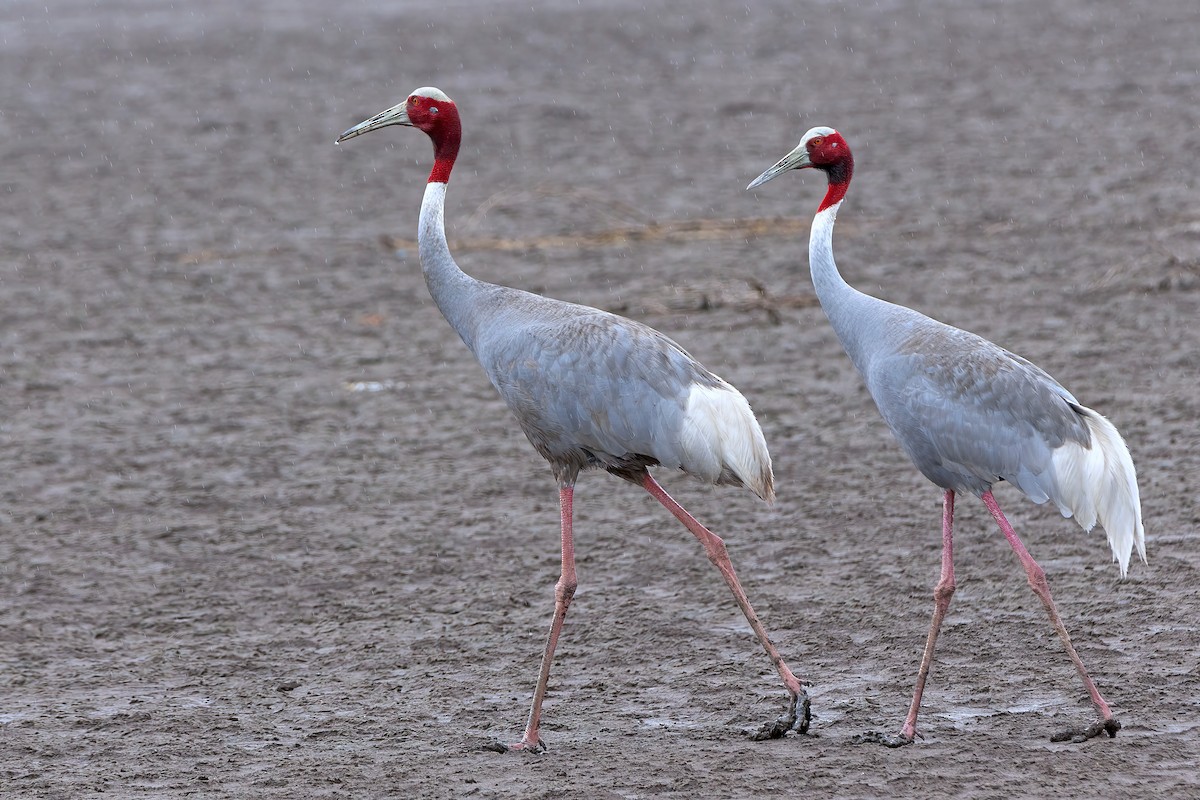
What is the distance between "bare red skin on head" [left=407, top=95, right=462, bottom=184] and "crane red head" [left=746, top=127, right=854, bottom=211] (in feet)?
3.76

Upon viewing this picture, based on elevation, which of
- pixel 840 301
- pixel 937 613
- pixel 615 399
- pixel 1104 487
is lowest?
pixel 937 613

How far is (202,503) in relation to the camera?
25.6ft

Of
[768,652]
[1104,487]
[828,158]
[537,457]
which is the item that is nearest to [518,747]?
[768,652]

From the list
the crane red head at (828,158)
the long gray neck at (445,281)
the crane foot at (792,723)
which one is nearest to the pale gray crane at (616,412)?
the crane foot at (792,723)

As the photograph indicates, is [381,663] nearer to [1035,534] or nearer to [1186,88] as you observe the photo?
[1035,534]

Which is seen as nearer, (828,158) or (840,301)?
(840,301)

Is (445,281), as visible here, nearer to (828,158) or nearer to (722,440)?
(722,440)

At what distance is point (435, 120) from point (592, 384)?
140 cm

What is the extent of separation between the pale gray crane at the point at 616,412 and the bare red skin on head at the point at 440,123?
71 cm

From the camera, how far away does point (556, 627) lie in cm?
554

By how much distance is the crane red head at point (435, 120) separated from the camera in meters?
6.32

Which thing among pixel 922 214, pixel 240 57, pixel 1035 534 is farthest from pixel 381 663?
pixel 240 57

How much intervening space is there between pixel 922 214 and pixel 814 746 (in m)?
7.90

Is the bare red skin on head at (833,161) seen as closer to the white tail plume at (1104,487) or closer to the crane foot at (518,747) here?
the white tail plume at (1104,487)
